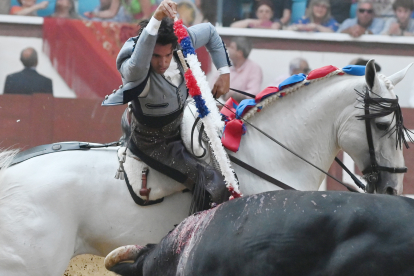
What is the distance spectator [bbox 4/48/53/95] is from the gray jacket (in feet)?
12.1

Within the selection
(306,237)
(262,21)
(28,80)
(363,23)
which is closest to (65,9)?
(28,80)

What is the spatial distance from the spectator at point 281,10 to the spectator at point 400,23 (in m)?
1.15

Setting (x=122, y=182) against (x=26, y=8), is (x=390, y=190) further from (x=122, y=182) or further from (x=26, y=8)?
(x=26, y=8)

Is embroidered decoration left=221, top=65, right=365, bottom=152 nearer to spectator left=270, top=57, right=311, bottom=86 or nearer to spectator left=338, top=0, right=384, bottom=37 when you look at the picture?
spectator left=270, top=57, right=311, bottom=86

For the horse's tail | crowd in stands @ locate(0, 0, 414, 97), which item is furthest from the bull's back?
crowd in stands @ locate(0, 0, 414, 97)

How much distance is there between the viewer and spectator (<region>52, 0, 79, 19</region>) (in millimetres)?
6605

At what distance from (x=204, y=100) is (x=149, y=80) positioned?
32cm

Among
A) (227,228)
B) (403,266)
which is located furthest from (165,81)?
(403,266)

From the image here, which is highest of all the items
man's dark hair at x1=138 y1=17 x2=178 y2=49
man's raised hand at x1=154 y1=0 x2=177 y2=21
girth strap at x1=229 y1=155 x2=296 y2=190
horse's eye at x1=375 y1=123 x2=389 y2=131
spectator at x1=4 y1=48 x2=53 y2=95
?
man's raised hand at x1=154 y1=0 x2=177 y2=21

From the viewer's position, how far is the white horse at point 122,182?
3045 mm

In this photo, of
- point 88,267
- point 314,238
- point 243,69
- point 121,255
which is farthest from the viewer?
point 243,69

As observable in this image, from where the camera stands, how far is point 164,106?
307 centimetres

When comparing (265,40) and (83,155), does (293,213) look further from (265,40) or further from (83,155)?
(265,40)

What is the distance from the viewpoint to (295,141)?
10.7ft
